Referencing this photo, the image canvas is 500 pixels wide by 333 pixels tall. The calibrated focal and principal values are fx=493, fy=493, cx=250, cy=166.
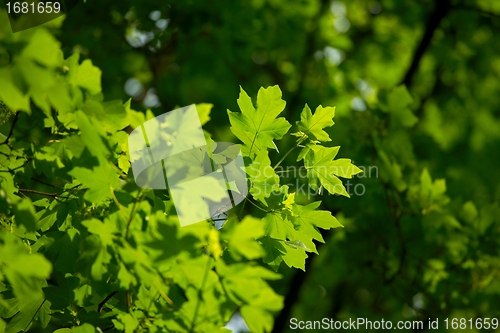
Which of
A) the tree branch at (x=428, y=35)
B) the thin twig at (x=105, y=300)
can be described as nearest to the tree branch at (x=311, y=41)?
the tree branch at (x=428, y=35)

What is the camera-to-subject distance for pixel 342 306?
4.61m

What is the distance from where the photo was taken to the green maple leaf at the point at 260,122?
5.04ft

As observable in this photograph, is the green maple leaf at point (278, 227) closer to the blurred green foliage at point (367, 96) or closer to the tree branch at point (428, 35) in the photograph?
the blurred green foliage at point (367, 96)

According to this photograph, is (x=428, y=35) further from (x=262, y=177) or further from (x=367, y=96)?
(x=262, y=177)

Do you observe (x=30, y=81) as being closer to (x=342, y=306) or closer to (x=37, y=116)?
(x=37, y=116)

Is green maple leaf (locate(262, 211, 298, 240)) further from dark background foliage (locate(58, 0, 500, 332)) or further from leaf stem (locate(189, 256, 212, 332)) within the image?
dark background foliage (locate(58, 0, 500, 332))

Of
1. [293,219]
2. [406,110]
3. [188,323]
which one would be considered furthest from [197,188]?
[406,110]

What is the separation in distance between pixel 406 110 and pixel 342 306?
2.40 meters

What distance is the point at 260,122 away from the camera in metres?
1.55

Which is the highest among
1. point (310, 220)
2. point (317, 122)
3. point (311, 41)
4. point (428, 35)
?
point (317, 122)

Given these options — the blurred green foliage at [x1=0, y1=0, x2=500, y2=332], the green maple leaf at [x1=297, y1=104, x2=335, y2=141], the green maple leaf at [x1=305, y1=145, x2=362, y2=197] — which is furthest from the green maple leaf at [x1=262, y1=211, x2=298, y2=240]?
the blurred green foliage at [x1=0, y1=0, x2=500, y2=332]

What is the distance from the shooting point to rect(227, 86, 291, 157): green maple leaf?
154 centimetres

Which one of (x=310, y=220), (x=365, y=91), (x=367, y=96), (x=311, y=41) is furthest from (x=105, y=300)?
(x=365, y=91)

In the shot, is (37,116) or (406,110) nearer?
(37,116)
